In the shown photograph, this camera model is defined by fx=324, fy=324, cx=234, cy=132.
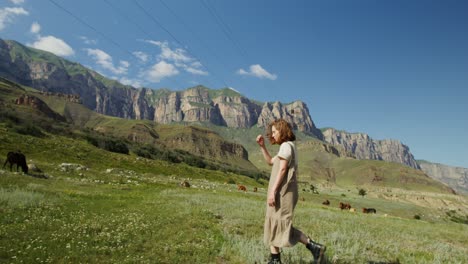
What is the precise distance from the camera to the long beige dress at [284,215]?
7.46 m

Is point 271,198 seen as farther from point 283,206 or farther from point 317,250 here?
point 317,250

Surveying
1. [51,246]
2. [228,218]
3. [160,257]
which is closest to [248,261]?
[160,257]

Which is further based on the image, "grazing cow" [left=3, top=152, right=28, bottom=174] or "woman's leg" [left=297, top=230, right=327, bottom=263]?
"grazing cow" [left=3, top=152, right=28, bottom=174]

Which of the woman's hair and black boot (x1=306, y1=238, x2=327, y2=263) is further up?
the woman's hair

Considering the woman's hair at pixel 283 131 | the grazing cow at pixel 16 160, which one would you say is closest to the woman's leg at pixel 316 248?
the woman's hair at pixel 283 131

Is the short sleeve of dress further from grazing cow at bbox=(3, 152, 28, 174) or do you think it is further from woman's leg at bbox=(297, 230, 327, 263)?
grazing cow at bbox=(3, 152, 28, 174)

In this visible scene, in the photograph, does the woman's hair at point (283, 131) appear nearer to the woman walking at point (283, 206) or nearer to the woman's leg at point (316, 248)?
the woman walking at point (283, 206)

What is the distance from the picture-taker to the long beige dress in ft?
24.5

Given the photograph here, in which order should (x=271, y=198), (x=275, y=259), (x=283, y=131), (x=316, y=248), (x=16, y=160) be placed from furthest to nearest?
(x=16, y=160) < (x=283, y=131) < (x=316, y=248) < (x=275, y=259) < (x=271, y=198)

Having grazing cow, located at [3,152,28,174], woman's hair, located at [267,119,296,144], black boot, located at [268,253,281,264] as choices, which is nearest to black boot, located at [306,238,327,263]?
black boot, located at [268,253,281,264]

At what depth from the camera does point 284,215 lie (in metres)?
7.52

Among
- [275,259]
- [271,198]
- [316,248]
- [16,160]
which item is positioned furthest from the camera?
[16,160]

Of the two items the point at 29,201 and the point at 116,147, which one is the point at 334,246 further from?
the point at 116,147

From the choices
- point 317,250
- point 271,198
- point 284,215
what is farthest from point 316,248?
point 271,198
